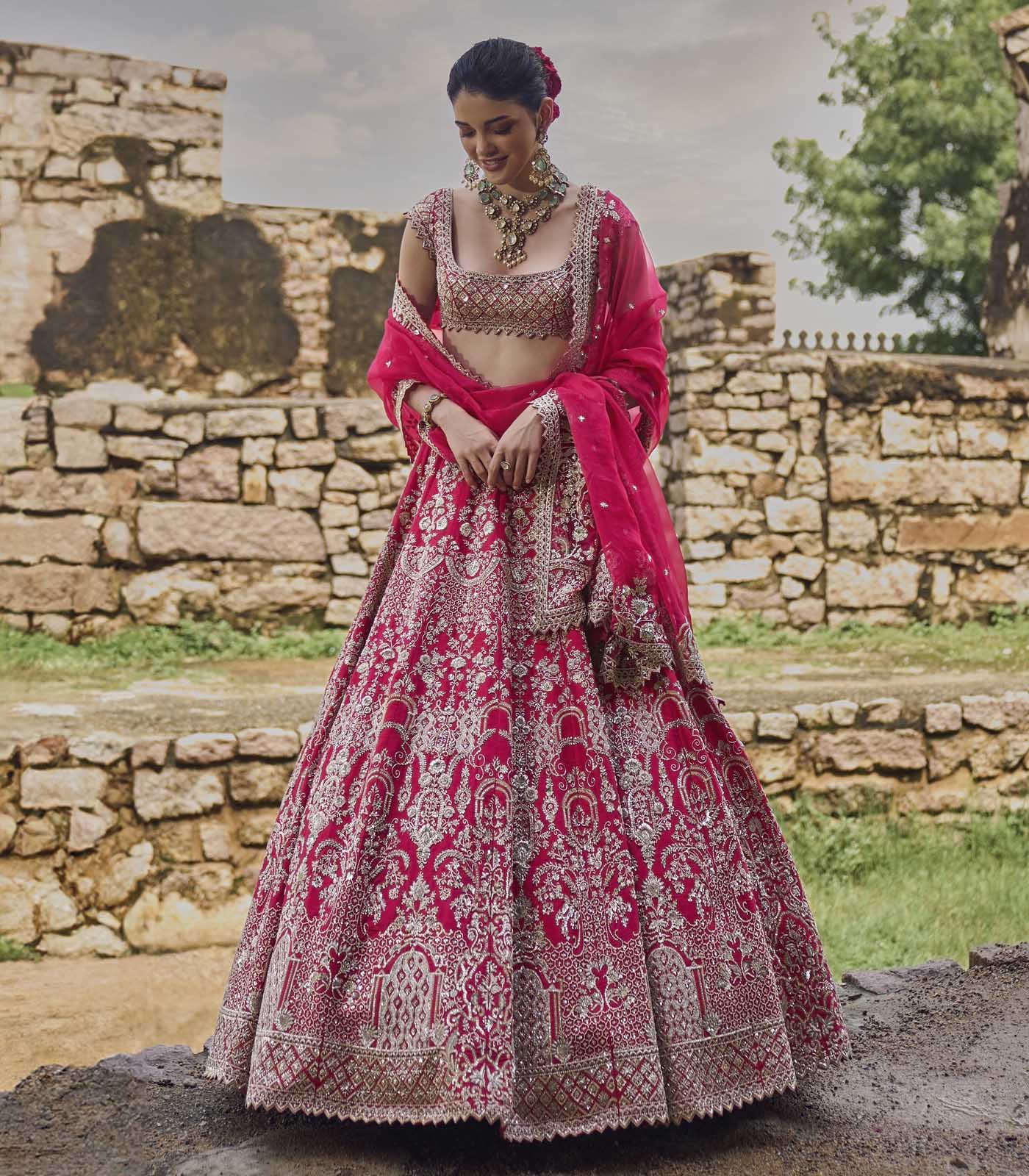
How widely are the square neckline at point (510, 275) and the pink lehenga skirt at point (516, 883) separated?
0.92 ft

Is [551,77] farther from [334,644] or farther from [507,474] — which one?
[334,644]

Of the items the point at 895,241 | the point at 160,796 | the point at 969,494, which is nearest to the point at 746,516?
the point at 969,494

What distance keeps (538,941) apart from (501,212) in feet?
4.29

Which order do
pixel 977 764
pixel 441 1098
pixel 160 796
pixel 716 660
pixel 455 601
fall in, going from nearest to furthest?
pixel 441 1098, pixel 455 601, pixel 160 796, pixel 977 764, pixel 716 660

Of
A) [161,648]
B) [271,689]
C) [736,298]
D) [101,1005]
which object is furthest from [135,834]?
[736,298]

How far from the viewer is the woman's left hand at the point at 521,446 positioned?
2234mm

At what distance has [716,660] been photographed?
703cm

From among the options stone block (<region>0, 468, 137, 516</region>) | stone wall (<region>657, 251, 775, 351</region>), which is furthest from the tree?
stone block (<region>0, 468, 137, 516</region>)

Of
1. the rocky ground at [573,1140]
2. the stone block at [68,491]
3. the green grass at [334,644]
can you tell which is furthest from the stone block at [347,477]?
the rocky ground at [573,1140]

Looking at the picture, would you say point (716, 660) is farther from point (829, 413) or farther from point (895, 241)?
point (895, 241)

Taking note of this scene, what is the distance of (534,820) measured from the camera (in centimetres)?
206

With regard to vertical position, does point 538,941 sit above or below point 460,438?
below

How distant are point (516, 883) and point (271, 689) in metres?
4.00

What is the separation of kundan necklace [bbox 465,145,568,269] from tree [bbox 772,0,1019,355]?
1441cm
